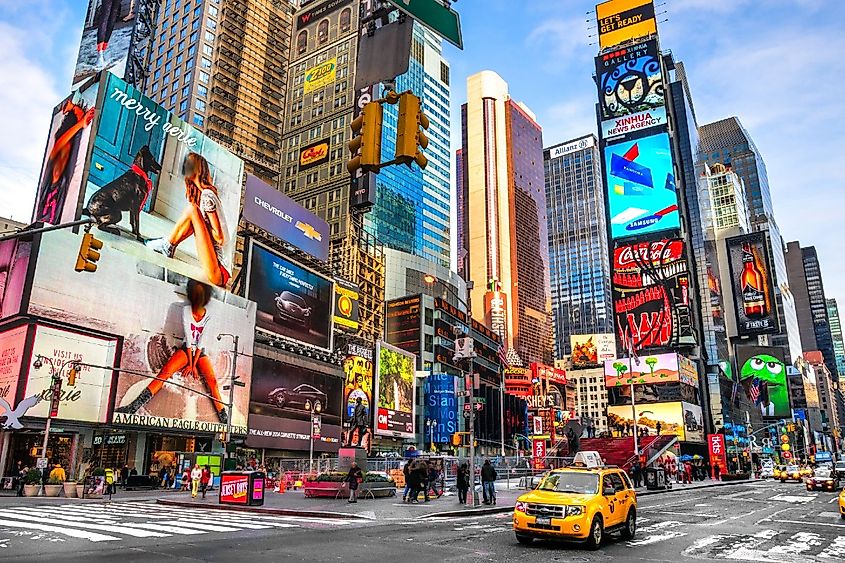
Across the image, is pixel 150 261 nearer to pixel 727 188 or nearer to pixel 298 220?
pixel 298 220

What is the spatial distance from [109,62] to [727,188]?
563ft

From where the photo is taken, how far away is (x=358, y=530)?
16.4 metres

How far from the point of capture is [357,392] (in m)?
85.8

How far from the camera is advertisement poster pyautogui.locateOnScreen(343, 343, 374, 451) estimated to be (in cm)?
8219

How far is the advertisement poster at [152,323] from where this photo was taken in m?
46.9

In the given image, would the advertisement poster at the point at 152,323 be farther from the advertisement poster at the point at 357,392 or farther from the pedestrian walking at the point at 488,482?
the pedestrian walking at the point at 488,482

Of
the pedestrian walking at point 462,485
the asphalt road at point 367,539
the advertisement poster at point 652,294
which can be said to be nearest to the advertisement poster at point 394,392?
the advertisement poster at point 652,294

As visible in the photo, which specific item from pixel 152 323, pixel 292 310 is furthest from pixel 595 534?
pixel 292 310

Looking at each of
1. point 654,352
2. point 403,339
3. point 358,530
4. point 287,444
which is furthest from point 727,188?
point 358,530

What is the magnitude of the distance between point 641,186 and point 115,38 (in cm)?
8989

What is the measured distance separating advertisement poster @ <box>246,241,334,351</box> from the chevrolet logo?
5.60 meters

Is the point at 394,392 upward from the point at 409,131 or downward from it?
upward

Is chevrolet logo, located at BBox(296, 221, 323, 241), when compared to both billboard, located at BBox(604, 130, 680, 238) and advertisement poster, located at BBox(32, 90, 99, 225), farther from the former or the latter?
billboard, located at BBox(604, 130, 680, 238)

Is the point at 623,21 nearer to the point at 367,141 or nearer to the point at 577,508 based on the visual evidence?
the point at 577,508
